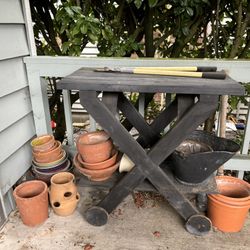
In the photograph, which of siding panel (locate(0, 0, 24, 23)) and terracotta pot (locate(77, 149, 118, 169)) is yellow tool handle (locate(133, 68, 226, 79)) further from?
siding panel (locate(0, 0, 24, 23))

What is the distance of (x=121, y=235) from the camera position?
1400 millimetres

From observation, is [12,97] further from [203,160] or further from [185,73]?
[203,160]

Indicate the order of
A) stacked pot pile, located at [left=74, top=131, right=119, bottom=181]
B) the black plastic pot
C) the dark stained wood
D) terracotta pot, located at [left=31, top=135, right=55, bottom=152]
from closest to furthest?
the dark stained wood → the black plastic pot → stacked pot pile, located at [left=74, top=131, right=119, bottom=181] → terracotta pot, located at [left=31, top=135, right=55, bottom=152]

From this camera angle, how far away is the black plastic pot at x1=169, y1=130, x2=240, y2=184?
4.02 ft

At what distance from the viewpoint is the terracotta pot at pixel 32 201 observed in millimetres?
1398

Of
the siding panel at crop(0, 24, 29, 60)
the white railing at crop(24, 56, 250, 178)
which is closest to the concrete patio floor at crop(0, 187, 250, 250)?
the white railing at crop(24, 56, 250, 178)

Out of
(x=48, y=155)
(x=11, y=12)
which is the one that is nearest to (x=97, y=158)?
(x=48, y=155)

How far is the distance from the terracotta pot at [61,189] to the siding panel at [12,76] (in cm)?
60

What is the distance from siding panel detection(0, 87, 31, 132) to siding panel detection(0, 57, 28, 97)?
4 centimetres

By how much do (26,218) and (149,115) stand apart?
162 centimetres

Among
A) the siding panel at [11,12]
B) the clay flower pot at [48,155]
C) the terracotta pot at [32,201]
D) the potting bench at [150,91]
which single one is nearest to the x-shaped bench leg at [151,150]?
the potting bench at [150,91]

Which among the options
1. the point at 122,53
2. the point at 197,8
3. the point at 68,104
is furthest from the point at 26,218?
the point at 197,8

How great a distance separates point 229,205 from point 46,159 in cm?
111

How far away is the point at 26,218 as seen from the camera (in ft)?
4.74
